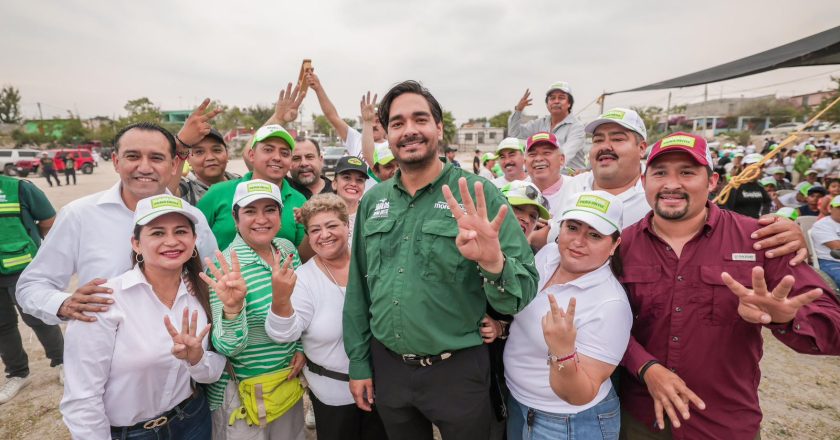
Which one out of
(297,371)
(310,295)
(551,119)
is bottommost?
(297,371)

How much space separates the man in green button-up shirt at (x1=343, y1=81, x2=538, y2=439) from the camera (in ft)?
6.48

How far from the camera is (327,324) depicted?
8.00 feet

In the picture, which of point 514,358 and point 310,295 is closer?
point 514,358

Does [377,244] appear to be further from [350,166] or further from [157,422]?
[350,166]

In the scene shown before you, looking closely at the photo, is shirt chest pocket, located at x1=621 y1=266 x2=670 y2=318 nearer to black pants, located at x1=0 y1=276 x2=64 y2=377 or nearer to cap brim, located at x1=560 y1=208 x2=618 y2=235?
cap brim, located at x1=560 y1=208 x2=618 y2=235

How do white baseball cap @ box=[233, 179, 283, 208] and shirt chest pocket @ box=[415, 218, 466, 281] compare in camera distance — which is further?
white baseball cap @ box=[233, 179, 283, 208]

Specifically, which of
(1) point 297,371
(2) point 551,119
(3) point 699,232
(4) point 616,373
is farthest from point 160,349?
(2) point 551,119

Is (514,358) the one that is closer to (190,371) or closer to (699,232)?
(699,232)

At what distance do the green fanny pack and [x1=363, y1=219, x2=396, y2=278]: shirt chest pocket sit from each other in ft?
3.31

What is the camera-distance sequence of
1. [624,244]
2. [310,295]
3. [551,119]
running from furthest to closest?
[551,119]
[310,295]
[624,244]

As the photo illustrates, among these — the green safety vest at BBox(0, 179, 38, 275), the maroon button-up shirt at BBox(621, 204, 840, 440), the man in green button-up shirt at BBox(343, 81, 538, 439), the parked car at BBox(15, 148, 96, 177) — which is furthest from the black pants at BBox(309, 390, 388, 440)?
the parked car at BBox(15, 148, 96, 177)

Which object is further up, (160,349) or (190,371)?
(160,349)

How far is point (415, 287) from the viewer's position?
2004mm

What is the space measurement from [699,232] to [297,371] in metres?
2.63
